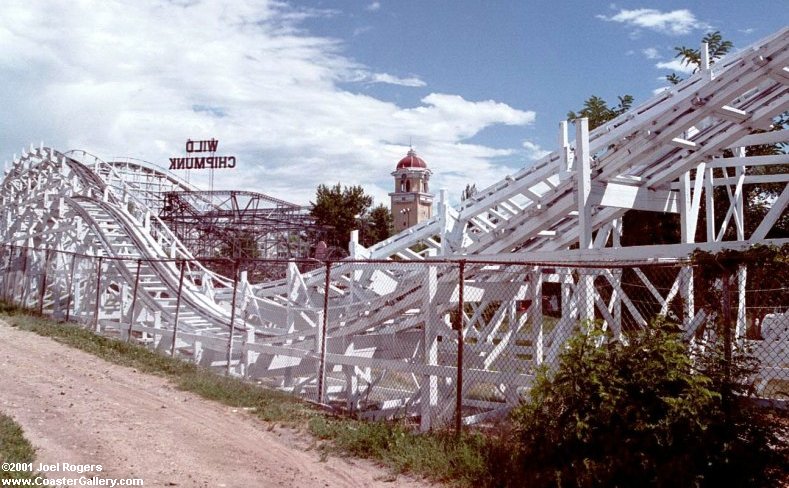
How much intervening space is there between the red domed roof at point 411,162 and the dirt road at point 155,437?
70.9 meters

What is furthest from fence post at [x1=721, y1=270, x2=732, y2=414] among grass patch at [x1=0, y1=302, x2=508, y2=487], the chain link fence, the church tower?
the church tower

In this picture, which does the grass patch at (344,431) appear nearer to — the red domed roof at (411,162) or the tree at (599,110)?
the tree at (599,110)

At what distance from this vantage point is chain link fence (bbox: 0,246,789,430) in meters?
7.08

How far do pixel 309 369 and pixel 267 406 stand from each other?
2.53 m

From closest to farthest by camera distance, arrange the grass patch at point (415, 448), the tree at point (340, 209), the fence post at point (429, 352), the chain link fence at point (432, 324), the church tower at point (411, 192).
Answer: the grass patch at point (415, 448)
the chain link fence at point (432, 324)
the fence post at point (429, 352)
the tree at point (340, 209)
the church tower at point (411, 192)

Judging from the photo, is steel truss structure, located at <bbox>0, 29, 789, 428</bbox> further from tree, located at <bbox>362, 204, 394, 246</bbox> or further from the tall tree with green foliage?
tree, located at <bbox>362, 204, 394, 246</bbox>

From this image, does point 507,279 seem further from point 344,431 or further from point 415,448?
point 415,448

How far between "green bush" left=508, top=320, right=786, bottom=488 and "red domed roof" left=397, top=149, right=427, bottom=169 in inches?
2956

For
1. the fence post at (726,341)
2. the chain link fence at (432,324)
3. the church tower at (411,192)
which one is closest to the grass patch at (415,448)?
the chain link fence at (432,324)

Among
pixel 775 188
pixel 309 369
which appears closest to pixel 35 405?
pixel 309 369

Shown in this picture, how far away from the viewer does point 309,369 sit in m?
11.2

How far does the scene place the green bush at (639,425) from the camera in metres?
4.92

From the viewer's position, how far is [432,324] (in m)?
8.05

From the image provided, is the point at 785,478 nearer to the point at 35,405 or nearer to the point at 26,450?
the point at 26,450
